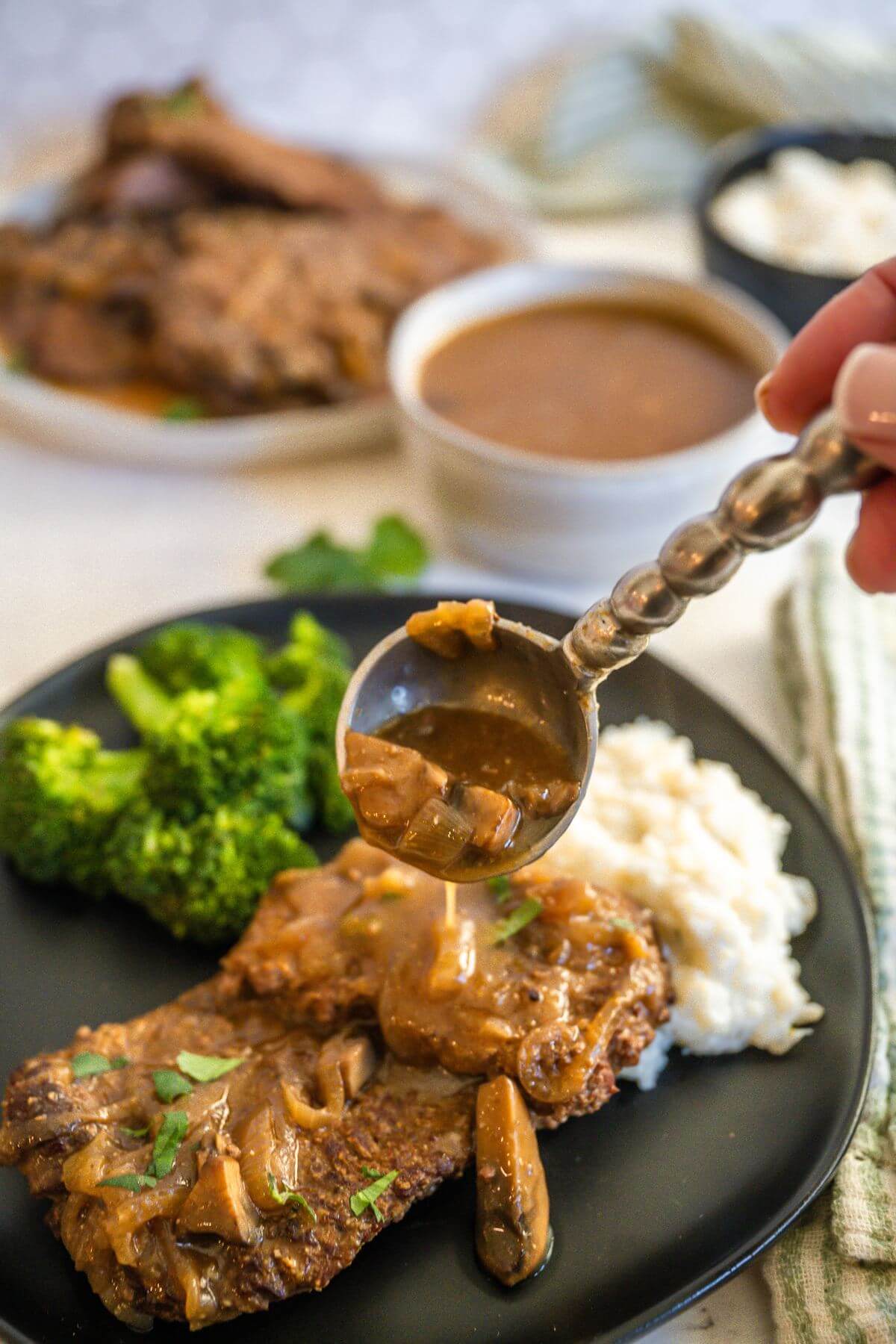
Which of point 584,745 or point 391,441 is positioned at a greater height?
point 584,745

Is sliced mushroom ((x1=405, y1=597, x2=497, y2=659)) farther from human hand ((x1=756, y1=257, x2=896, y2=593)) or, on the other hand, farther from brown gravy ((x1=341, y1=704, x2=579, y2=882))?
human hand ((x1=756, y1=257, x2=896, y2=593))

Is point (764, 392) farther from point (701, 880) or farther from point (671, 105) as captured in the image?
point (671, 105)

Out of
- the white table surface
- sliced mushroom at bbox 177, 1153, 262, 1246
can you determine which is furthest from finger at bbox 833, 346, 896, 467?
the white table surface

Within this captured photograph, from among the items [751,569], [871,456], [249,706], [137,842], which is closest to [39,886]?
[137,842]

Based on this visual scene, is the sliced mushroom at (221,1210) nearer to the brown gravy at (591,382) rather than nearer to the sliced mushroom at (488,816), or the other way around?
the sliced mushroom at (488,816)

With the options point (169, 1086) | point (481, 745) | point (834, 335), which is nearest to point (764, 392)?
point (834, 335)

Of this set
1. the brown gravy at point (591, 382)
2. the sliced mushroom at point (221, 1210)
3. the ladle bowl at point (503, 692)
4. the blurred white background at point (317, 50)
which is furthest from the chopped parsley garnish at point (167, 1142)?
the blurred white background at point (317, 50)

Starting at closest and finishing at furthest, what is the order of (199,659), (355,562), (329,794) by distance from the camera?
(329,794), (199,659), (355,562)

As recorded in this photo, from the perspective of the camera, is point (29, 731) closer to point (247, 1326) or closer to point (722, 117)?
point (247, 1326)
